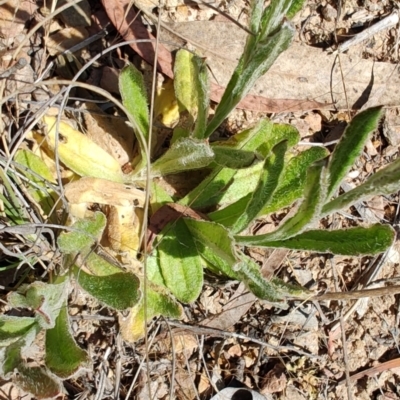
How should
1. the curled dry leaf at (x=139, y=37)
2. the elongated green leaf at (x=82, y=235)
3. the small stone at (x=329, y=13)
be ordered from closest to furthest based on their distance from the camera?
the elongated green leaf at (x=82, y=235) → the curled dry leaf at (x=139, y=37) → the small stone at (x=329, y=13)

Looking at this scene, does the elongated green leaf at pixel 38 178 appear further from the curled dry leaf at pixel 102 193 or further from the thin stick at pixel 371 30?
the thin stick at pixel 371 30

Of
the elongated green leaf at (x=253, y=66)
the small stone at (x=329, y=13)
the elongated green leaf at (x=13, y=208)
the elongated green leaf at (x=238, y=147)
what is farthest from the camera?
the small stone at (x=329, y=13)

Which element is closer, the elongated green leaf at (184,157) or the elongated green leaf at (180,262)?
the elongated green leaf at (184,157)

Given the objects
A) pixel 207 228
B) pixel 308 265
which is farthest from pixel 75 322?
pixel 308 265

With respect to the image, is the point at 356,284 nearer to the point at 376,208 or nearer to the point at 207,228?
the point at 376,208

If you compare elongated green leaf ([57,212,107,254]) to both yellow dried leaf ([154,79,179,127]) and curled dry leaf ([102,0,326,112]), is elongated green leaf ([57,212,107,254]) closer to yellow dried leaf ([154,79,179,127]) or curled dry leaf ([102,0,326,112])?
yellow dried leaf ([154,79,179,127])

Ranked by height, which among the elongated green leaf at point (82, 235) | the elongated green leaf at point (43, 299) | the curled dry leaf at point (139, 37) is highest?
the curled dry leaf at point (139, 37)

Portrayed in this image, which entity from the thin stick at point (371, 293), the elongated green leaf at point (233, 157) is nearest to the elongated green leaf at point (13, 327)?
the elongated green leaf at point (233, 157)
